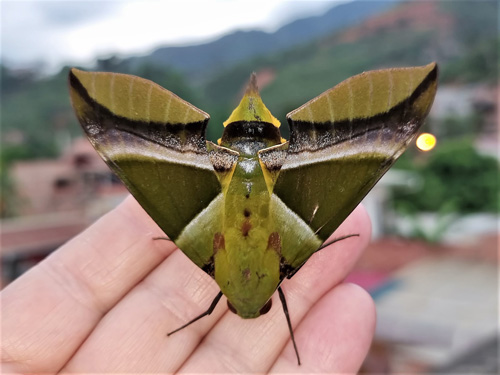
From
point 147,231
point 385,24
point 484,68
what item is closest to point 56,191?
point 147,231

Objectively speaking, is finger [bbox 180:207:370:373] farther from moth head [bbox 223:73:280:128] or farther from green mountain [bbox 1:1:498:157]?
green mountain [bbox 1:1:498:157]

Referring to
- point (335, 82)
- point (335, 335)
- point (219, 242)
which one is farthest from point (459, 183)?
point (219, 242)

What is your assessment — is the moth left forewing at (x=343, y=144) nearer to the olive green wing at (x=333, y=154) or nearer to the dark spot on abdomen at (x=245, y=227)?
the olive green wing at (x=333, y=154)

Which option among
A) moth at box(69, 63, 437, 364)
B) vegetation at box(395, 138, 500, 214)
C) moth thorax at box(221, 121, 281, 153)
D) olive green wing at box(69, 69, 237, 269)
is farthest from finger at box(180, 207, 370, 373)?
vegetation at box(395, 138, 500, 214)

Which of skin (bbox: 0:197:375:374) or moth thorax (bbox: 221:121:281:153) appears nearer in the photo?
moth thorax (bbox: 221:121:281:153)

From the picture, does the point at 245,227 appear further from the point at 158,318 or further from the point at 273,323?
the point at 158,318

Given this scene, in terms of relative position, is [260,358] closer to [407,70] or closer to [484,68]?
[407,70]
